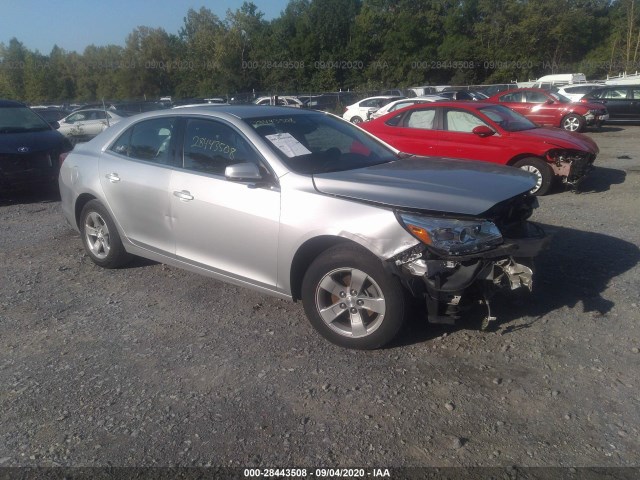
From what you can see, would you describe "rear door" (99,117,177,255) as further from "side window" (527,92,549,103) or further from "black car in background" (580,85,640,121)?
"black car in background" (580,85,640,121)

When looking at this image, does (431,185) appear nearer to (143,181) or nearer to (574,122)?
(143,181)

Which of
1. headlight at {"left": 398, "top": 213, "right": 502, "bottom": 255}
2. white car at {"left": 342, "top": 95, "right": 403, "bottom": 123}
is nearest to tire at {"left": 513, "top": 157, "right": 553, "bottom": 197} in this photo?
headlight at {"left": 398, "top": 213, "right": 502, "bottom": 255}

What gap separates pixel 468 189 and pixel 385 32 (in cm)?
6997

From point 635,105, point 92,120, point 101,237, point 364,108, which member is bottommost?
point 92,120

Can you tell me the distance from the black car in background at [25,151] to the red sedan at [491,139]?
18.3ft

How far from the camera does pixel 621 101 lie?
2139 centimetres

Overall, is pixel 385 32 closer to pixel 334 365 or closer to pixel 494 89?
pixel 494 89

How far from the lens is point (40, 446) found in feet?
9.91

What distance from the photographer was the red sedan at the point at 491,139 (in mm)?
8781

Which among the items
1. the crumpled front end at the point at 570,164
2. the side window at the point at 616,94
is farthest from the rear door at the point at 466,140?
the side window at the point at 616,94

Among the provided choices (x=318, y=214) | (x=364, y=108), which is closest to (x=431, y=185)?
(x=318, y=214)

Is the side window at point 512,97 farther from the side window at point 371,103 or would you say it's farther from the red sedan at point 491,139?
the red sedan at point 491,139

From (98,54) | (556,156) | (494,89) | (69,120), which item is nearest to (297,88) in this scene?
(98,54)

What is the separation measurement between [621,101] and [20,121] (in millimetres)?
20244
